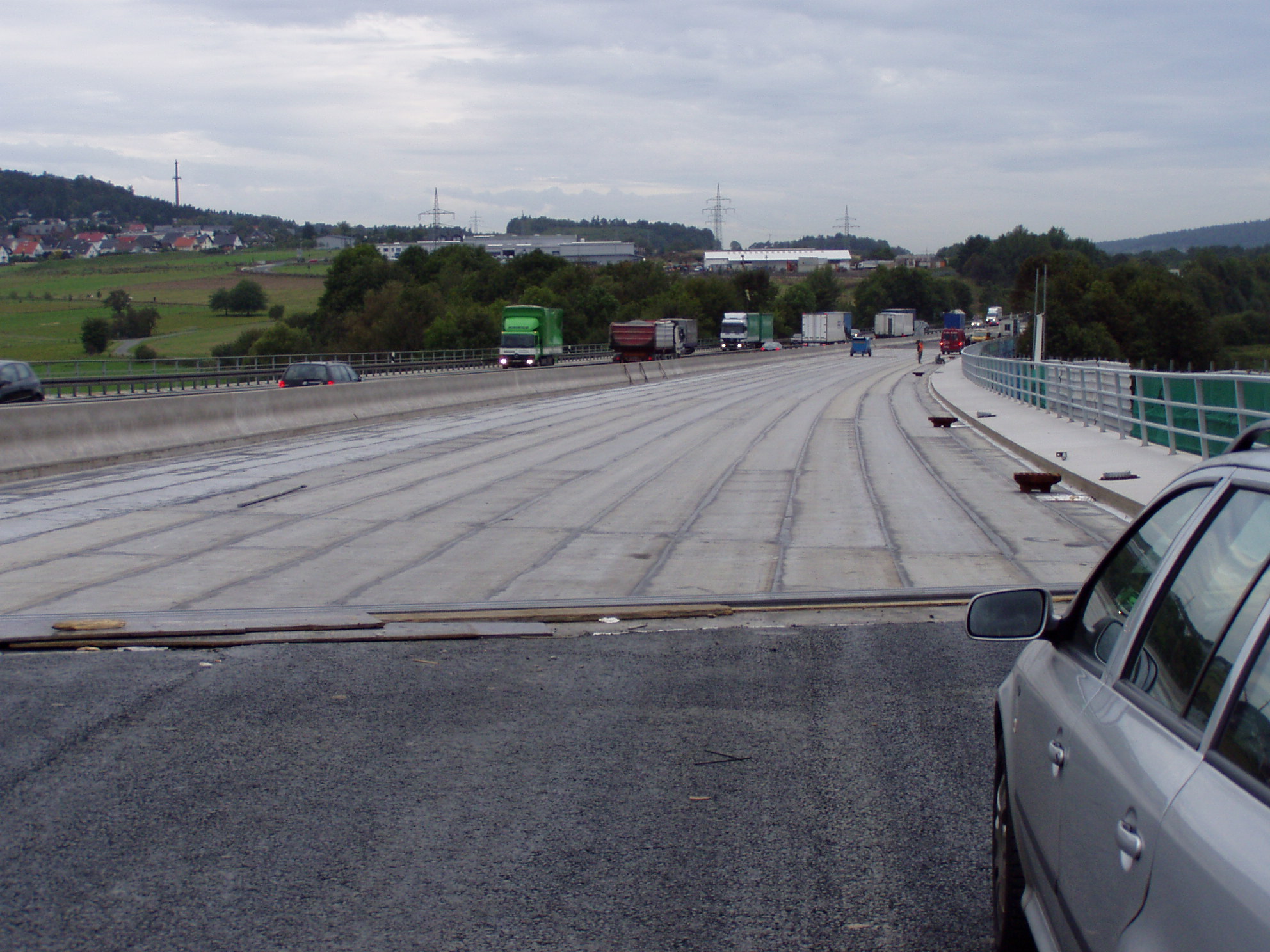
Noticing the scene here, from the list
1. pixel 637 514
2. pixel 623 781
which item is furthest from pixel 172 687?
pixel 637 514

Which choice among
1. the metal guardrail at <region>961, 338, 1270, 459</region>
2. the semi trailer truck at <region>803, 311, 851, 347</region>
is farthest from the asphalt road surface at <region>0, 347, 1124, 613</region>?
the semi trailer truck at <region>803, 311, 851, 347</region>

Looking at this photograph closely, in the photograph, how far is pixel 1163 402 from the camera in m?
18.5

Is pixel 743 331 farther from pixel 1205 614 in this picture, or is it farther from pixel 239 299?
pixel 1205 614

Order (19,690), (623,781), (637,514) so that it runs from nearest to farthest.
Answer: (623,781)
(19,690)
(637,514)

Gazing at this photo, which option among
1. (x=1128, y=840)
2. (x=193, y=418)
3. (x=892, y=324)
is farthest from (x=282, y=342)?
(x=1128, y=840)

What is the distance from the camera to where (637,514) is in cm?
1466

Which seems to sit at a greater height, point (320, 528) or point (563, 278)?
point (563, 278)

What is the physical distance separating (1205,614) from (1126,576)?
787 mm

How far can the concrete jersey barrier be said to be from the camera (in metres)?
17.8

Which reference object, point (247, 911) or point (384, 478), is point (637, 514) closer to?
point (384, 478)

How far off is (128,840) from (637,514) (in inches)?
397

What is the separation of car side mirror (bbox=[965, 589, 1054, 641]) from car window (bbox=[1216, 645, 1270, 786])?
4.46 feet

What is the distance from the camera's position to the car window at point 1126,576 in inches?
120

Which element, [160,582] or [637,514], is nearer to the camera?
[160,582]
